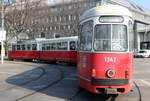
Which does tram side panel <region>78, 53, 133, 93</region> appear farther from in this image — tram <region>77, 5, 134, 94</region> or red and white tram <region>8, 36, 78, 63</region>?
red and white tram <region>8, 36, 78, 63</region>

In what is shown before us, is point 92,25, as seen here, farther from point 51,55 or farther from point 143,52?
point 143,52

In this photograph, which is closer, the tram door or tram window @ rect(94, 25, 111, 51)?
tram window @ rect(94, 25, 111, 51)

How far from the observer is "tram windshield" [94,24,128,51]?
9.26m

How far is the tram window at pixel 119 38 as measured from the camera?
927cm

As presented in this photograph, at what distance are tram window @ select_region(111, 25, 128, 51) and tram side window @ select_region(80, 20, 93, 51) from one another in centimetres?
77

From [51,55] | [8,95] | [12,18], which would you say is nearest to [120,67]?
[8,95]

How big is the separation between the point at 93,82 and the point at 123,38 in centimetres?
165

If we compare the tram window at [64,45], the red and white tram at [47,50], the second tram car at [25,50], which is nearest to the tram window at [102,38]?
the red and white tram at [47,50]

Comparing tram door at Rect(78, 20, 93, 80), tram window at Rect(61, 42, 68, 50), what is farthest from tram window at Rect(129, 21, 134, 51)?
tram window at Rect(61, 42, 68, 50)

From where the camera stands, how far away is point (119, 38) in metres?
9.31

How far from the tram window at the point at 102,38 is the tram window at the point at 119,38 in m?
0.15

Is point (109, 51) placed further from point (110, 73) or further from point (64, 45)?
point (64, 45)

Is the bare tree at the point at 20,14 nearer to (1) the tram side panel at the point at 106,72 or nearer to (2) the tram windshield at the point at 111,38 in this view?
(2) the tram windshield at the point at 111,38

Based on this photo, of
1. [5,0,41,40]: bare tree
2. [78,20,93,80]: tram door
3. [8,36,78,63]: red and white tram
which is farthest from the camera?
[5,0,41,40]: bare tree
